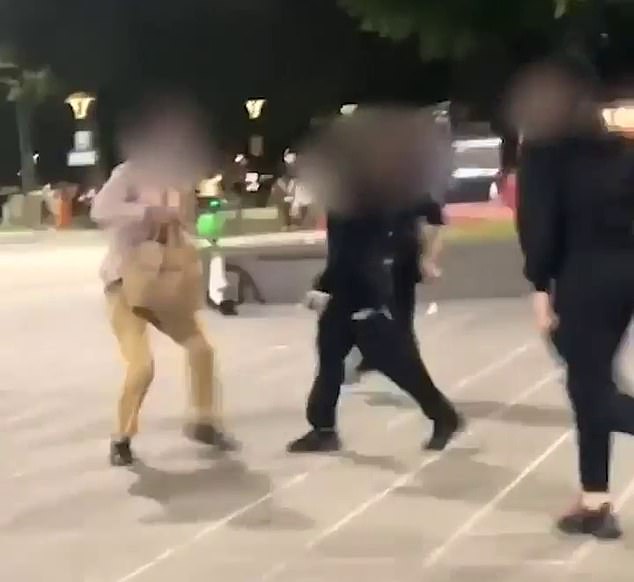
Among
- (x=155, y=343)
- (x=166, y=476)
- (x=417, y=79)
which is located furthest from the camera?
(x=417, y=79)

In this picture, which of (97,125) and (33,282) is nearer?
(33,282)

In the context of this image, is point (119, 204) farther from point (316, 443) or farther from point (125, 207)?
point (316, 443)

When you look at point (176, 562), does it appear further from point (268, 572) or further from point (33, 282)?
point (33, 282)

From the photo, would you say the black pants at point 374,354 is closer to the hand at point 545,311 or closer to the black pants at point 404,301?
the black pants at point 404,301

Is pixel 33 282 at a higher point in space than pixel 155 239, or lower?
lower

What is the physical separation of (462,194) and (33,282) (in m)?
4.88

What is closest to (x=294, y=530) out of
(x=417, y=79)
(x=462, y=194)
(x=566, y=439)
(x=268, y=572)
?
(x=268, y=572)

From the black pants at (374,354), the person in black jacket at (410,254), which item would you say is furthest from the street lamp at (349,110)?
the black pants at (374,354)

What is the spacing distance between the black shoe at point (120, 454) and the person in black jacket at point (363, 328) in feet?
2.33

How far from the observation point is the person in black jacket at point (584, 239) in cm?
407

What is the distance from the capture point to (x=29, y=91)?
2850 centimetres

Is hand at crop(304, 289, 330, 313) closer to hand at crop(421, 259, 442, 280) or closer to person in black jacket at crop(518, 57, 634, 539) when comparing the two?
hand at crop(421, 259, 442, 280)

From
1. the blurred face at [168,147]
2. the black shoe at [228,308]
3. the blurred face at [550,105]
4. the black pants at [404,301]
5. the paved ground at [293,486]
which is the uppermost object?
the blurred face at [550,105]

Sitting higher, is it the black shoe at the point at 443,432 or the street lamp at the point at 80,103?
the street lamp at the point at 80,103
